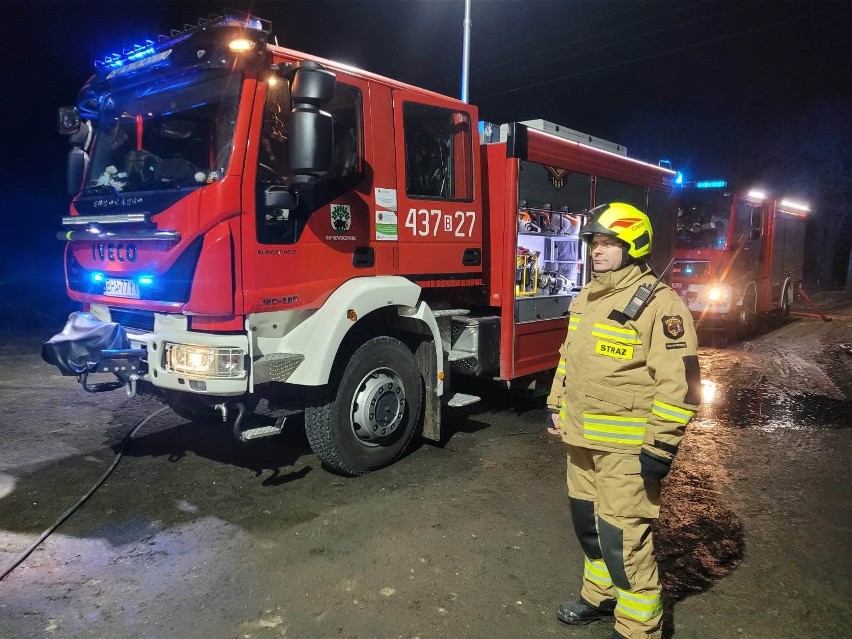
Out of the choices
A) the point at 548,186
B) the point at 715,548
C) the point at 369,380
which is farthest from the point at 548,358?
the point at 715,548

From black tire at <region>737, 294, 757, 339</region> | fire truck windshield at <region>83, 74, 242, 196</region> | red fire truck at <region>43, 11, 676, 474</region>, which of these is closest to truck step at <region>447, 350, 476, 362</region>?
red fire truck at <region>43, 11, 676, 474</region>

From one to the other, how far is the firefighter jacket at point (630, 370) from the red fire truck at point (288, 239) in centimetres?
181

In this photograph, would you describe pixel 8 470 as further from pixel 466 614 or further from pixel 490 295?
pixel 490 295

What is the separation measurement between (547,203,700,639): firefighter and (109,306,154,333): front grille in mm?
2788

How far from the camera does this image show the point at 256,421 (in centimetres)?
489

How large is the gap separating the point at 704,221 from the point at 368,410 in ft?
30.3

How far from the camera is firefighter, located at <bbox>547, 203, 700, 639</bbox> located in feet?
7.39

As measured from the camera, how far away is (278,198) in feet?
12.0

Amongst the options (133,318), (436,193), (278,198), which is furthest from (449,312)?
(133,318)

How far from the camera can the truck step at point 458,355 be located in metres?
5.07

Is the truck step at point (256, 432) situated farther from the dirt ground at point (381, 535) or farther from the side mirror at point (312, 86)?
the side mirror at point (312, 86)

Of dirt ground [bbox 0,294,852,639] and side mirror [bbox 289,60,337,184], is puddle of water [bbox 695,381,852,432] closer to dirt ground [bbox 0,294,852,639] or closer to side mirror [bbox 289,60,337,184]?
dirt ground [bbox 0,294,852,639]

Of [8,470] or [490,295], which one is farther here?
[490,295]

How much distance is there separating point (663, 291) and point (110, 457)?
13.6 feet
